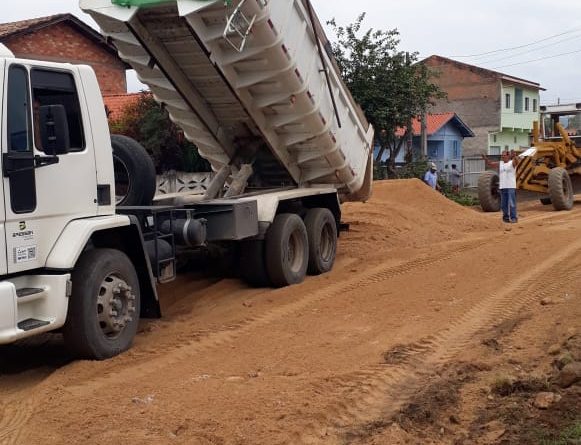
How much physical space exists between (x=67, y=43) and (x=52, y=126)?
19294 millimetres

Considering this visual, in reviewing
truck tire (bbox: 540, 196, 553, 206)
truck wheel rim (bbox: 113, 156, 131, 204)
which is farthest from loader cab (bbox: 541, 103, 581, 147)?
truck wheel rim (bbox: 113, 156, 131, 204)

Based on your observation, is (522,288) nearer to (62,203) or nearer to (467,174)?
(62,203)

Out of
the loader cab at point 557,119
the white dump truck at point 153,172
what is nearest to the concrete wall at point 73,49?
the white dump truck at point 153,172

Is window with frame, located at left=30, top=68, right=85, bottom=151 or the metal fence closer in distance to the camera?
window with frame, located at left=30, top=68, right=85, bottom=151

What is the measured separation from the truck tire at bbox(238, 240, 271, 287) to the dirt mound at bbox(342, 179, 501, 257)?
10.3 feet

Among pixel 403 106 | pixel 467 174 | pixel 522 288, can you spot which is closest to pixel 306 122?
pixel 522 288

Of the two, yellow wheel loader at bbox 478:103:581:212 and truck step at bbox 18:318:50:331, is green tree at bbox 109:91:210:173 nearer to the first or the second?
yellow wheel loader at bbox 478:103:581:212

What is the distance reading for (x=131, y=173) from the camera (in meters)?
7.58

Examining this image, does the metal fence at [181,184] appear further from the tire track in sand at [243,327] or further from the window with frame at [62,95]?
the window with frame at [62,95]

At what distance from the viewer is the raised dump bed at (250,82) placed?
7.74 meters

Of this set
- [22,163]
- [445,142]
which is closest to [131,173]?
[22,163]

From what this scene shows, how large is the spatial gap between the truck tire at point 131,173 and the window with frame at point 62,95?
1328 mm

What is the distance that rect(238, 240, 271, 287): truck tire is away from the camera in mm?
9219

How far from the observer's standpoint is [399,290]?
8.95 meters
